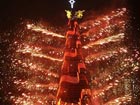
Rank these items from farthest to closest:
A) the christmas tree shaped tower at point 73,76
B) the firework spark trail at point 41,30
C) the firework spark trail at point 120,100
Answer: the firework spark trail at point 41,30, the firework spark trail at point 120,100, the christmas tree shaped tower at point 73,76

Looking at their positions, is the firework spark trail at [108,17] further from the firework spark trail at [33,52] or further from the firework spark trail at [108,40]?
the firework spark trail at [33,52]

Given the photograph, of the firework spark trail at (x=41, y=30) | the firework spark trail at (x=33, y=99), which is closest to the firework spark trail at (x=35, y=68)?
the firework spark trail at (x=33, y=99)

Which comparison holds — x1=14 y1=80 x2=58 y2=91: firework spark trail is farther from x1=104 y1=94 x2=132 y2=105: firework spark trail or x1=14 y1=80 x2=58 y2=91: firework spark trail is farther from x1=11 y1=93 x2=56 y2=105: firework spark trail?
x1=104 y1=94 x2=132 y2=105: firework spark trail

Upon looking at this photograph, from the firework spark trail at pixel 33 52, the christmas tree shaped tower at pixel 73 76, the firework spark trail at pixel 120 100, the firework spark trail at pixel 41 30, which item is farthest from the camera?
the firework spark trail at pixel 41 30

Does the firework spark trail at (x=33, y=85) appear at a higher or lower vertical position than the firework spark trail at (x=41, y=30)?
lower

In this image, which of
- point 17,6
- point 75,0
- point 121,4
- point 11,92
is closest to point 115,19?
point 121,4

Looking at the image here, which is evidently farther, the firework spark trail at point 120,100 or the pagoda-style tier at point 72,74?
the firework spark trail at point 120,100

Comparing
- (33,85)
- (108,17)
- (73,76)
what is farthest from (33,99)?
(108,17)

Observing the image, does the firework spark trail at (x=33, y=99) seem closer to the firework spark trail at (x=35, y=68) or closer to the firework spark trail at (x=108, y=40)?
the firework spark trail at (x=35, y=68)

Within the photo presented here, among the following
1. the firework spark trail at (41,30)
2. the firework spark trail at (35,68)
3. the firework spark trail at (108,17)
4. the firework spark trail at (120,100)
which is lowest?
the firework spark trail at (120,100)
